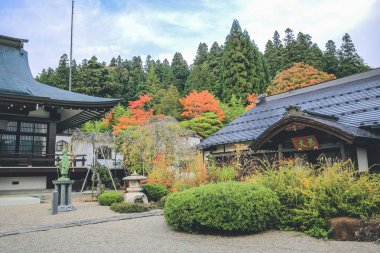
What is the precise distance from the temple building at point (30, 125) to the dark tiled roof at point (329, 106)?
265 inches

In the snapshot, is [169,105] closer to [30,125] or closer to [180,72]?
[180,72]

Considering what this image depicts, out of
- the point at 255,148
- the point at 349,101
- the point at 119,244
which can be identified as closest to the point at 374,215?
the point at 119,244

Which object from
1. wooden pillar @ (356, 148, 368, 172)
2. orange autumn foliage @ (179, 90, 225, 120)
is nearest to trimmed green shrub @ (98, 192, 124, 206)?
wooden pillar @ (356, 148, 368, 172)

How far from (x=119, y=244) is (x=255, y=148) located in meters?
6.50

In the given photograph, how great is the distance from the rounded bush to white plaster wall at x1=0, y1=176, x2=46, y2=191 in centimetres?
1091

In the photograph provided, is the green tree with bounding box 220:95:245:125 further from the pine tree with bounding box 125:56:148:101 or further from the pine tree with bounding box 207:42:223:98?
the pine tree with bounding box 125:56:148:101

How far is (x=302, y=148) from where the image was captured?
9.52 metres

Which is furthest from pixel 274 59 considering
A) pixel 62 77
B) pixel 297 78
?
pixel 62 77

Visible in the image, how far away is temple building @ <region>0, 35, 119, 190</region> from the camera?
524 inches

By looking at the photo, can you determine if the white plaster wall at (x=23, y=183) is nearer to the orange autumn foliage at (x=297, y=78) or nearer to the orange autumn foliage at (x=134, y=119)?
the orange autumn foliage at (x=134, y=119)

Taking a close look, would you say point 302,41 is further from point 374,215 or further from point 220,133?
point 374,215

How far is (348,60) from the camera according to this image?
35312 mm

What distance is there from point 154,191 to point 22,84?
953cm

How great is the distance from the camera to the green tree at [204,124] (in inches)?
1016
